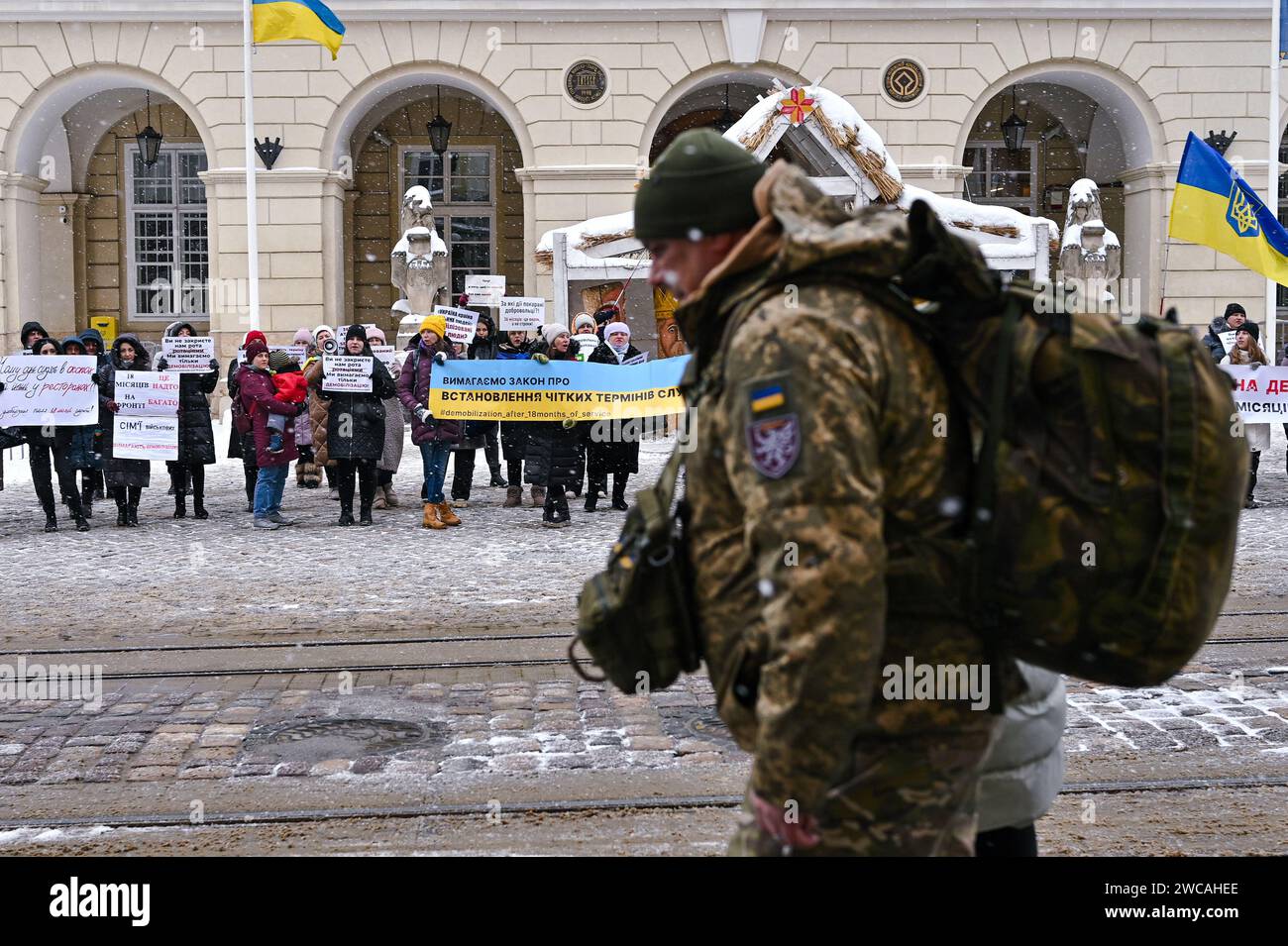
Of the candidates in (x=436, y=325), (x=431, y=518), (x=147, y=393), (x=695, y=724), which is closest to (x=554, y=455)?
(x=431, y=518)

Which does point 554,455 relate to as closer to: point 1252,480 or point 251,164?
point 1252,480

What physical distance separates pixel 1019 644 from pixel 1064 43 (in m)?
26.3

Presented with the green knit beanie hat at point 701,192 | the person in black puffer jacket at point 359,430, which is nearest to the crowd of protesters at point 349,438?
the person in black puffer jacket at point 359,430

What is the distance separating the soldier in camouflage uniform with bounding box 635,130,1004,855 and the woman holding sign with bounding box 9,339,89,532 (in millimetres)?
12035

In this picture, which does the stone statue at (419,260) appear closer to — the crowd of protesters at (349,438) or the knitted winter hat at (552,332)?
the crowd of protesters at (349,438)

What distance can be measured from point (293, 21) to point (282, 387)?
395 inches

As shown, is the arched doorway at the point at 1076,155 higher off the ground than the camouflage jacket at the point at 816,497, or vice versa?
the arched doorway at the point at 1076,155

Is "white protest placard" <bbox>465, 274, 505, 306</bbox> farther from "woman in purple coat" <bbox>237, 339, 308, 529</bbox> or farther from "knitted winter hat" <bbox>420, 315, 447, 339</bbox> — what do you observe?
"woman in purple coat" <bbox>237, 339, 308, 529</bbox>

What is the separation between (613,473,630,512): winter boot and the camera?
14367mm

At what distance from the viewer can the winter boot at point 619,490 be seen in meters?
14.4

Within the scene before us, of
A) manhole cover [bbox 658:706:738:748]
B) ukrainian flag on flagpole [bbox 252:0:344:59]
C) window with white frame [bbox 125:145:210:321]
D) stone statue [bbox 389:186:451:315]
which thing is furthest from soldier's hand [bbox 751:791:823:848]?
window with white frame [bbox 125:145:210:321]

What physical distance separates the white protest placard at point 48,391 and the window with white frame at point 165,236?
17.4 meters
